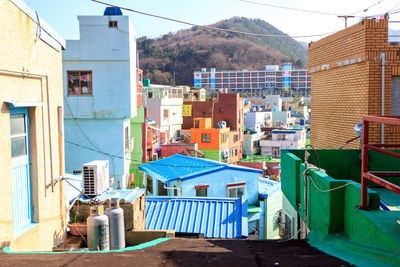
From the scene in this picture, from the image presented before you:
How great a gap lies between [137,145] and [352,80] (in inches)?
704

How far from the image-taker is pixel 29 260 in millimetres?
3914

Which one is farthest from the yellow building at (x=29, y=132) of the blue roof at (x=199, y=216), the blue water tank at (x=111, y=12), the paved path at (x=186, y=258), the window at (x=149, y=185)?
the blue water tank at (x=111, y=12)

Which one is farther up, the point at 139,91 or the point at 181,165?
the point at 139,91

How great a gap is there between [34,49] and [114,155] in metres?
14.3

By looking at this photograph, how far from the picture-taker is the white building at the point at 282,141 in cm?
5184

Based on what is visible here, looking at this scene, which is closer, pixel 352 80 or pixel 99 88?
pixel 352 80

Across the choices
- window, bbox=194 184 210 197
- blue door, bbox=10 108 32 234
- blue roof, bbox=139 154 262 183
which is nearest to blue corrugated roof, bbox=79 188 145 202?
blue door, bbox=10 108 32 234

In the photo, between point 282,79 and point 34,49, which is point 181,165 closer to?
point 34,49

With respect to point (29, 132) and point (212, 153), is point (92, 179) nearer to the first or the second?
point (29, 132)

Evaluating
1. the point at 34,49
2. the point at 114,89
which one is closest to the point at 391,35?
the point at 34,49

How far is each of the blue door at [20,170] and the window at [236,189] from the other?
1237cm

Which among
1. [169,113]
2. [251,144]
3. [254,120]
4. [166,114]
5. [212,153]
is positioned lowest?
[251,144]

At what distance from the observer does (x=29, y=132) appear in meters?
5.65

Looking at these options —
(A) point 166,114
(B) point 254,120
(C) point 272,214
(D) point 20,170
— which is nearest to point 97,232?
(D) point 20,170
